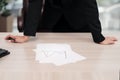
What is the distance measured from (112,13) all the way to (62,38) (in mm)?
1969

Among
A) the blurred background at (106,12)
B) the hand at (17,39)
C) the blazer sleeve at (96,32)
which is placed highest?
the blazer sleeve at (96,32)

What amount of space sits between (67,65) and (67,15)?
0.59 m

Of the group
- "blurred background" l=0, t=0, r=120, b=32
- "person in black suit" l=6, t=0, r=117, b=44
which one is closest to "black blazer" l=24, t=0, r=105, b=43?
"person in black suit" l=6, t=0, r=117, b=44

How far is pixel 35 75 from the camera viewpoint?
1.09m

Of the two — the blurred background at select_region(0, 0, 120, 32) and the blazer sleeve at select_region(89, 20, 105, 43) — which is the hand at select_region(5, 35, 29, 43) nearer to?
the blazer sleeve at select_region(89, 20, 105, 43)

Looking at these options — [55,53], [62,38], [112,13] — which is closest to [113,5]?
[112,13]

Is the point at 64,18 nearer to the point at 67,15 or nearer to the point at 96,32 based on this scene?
the point at 67,15

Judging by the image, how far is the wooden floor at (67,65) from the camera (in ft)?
3.58

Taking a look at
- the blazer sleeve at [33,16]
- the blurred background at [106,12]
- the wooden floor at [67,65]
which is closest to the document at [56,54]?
the wooden floor at [67,65]

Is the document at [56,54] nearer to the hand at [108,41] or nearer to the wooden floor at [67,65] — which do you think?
the wooden floor at [67,65]

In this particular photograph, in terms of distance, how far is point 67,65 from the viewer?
1.20m

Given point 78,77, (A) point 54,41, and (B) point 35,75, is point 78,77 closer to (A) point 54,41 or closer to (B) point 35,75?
(B) point 35,75

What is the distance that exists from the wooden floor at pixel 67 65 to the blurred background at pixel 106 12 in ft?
5.94

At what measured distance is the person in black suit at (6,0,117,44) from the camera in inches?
60.7
